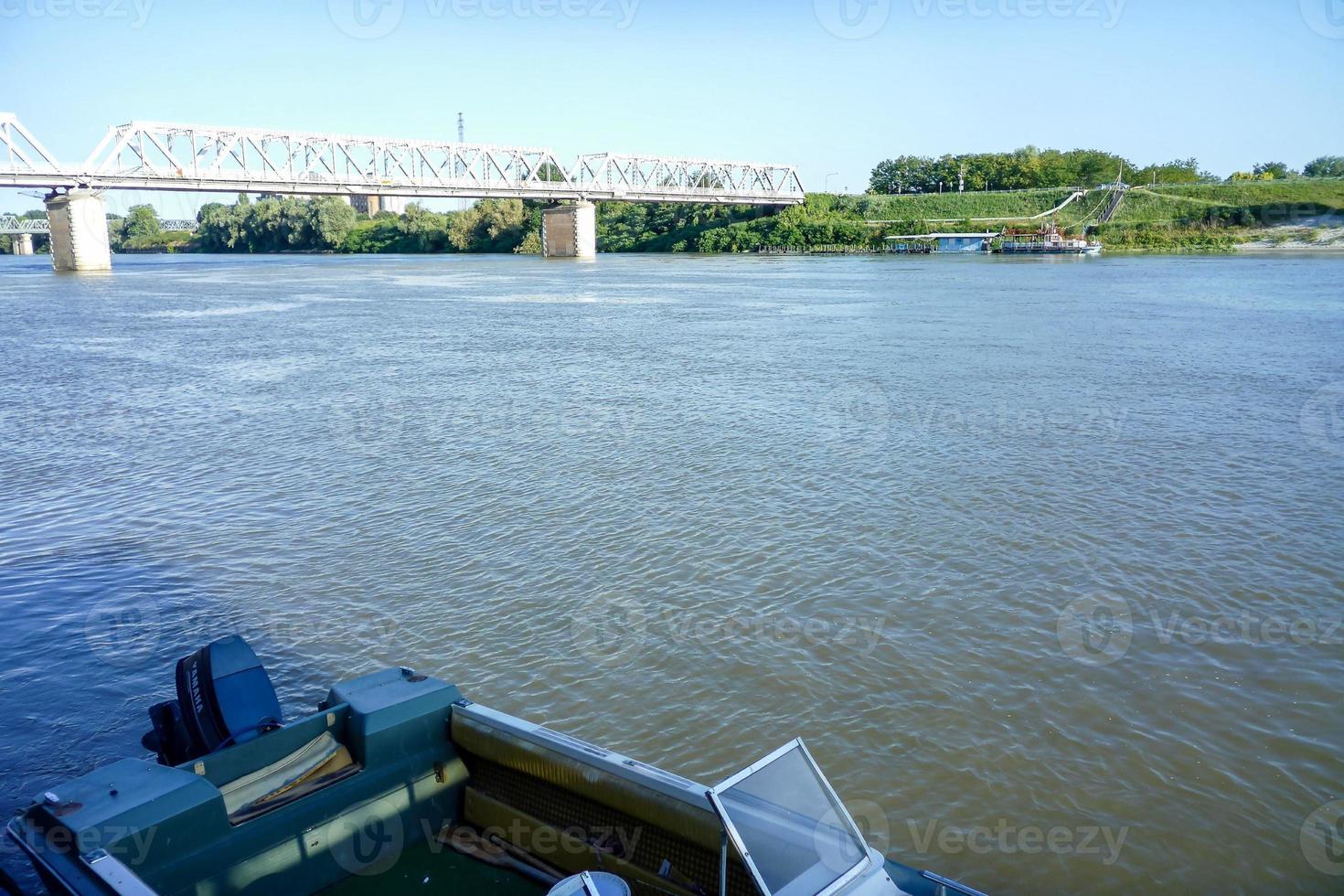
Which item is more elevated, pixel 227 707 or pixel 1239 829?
pixel 227 707

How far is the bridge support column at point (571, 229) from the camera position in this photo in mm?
96875

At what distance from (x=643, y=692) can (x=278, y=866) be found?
313cm

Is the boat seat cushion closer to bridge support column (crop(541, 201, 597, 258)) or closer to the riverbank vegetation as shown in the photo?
the riverbank vegetation

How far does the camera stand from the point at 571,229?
3836 inches

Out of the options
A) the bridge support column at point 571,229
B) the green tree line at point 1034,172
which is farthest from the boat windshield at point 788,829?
the green tree line at point 1034,172

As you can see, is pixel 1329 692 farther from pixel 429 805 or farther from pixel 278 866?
pixel 278 866

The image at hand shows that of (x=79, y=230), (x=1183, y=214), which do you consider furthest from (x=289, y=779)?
(x=1183, y=214)

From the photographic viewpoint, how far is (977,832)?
5930mm

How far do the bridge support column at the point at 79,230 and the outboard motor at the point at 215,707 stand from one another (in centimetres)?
7916

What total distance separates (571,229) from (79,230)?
42.6 meters

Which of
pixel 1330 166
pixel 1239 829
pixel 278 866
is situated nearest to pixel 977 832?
pixel 1239 829

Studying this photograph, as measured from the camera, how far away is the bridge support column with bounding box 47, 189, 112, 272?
7169 centimetres

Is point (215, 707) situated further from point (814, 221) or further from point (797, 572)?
point (814, 221)

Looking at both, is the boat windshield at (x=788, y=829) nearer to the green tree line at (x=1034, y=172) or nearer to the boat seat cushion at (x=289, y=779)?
the boat seat cushion at (x=289, y=779)
